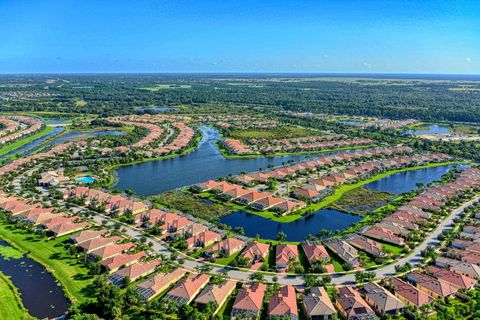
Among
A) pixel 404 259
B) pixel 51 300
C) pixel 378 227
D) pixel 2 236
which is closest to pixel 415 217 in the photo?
pixel 378 227

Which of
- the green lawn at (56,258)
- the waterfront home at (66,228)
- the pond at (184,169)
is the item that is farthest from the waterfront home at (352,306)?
the pond at (184,169)

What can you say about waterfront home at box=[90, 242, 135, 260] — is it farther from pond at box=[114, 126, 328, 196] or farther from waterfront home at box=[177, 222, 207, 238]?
pond at box=[114, 126, 328, 196]

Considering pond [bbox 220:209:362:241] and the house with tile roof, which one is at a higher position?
the house with tile roof

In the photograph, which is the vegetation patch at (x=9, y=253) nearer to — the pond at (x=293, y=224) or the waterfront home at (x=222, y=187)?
the pond at (x=293, y=224)

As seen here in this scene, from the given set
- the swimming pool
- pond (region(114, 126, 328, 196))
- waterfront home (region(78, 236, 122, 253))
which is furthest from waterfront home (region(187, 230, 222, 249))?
the swimming pool

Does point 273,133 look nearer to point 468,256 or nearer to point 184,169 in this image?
point 184,169

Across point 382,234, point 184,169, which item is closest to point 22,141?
point 184,169

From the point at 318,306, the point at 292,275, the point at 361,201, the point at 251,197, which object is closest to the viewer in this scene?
the point at 318,306
